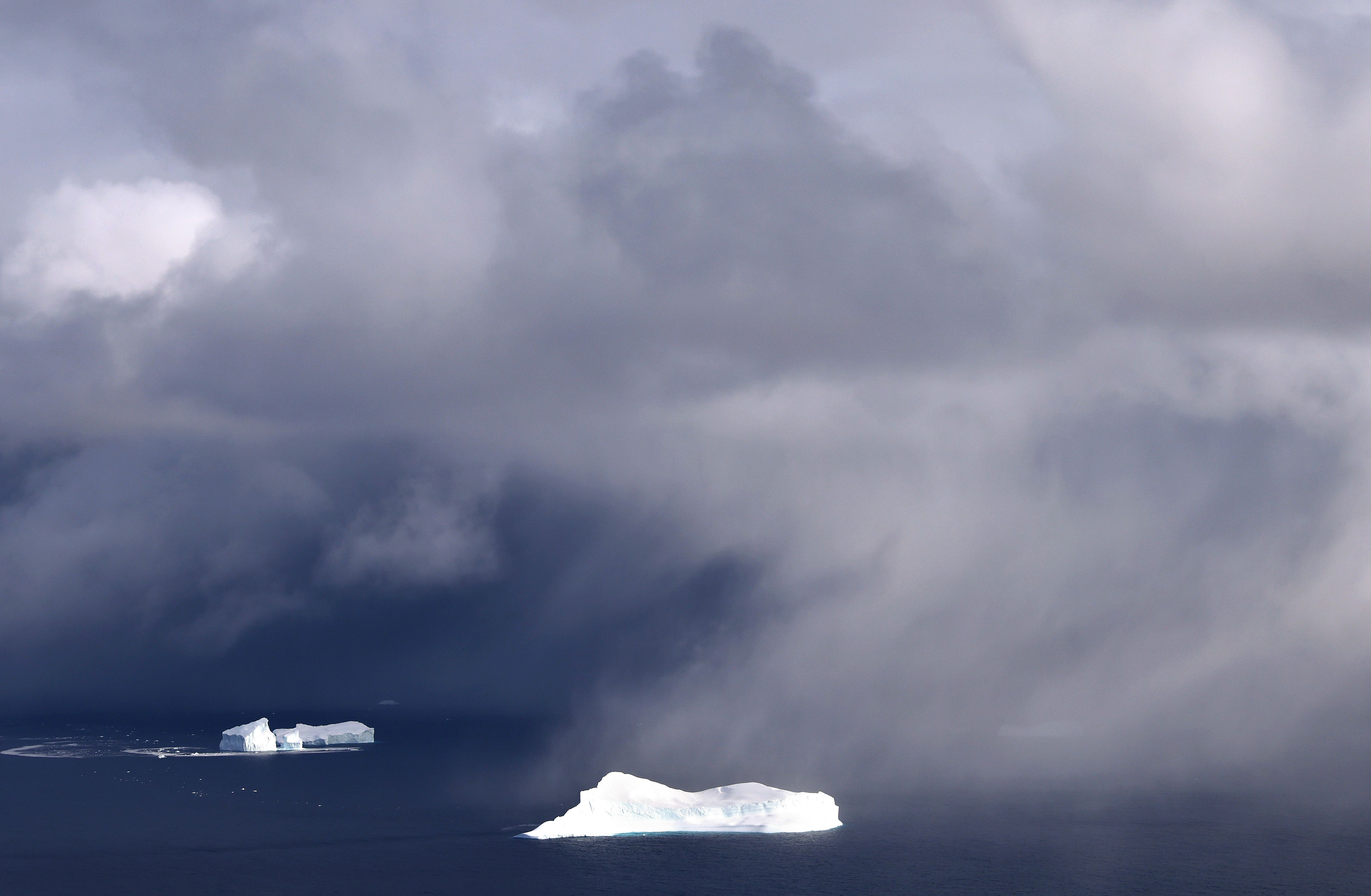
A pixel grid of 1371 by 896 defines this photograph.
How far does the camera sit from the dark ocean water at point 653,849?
108 metres

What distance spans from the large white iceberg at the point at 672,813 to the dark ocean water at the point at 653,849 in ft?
7.72

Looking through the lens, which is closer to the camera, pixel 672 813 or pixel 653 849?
pixel 653 849

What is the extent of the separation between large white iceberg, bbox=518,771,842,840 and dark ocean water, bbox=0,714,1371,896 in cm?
235

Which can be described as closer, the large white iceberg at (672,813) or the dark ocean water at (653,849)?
the dark ocean water at (653,849)

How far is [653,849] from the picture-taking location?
125m

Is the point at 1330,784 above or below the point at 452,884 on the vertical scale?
above

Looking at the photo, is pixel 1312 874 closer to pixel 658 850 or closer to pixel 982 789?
pixel 658 850

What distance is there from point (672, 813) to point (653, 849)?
8170 mm

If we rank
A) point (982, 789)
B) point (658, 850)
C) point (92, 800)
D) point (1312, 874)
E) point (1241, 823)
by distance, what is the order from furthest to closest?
point (982, 789) < point (92, 800) < point (1241, 823) < point (658, 850) < point (1312, 874)

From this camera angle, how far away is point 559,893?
4112 inches

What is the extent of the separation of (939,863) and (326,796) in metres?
87.9

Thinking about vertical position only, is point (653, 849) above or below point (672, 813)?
below

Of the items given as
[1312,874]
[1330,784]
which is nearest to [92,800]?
[1312,874]

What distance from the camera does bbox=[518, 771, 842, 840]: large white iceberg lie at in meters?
133
